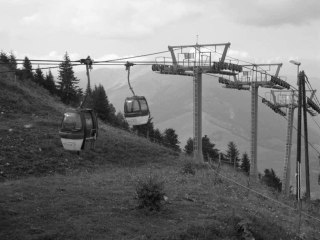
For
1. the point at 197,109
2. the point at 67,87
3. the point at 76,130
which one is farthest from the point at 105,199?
the point at 67,87

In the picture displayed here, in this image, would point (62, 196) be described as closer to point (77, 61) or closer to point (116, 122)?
point (77, 61)

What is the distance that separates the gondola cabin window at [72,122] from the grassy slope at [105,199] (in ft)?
9.98

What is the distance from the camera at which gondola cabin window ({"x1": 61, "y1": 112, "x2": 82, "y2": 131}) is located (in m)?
15.1

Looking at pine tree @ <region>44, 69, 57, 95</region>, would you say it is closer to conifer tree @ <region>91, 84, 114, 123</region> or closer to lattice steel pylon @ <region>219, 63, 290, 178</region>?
conifer tree @ <region>91, 84, 114, 123</region>

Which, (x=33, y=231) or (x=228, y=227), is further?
(x=228, y=227)

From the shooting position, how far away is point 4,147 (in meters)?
26.6

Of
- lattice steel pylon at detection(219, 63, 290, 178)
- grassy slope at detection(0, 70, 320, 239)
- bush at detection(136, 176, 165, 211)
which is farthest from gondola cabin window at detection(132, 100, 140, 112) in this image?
lattice steel pylon at detection(219, 63, 290, 178)

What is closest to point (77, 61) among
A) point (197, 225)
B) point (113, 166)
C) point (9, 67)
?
point (197, 225)

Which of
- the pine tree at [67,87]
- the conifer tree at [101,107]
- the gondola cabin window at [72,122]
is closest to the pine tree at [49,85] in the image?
the pine tree at [67,87]

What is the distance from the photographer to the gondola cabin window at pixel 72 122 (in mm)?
15125

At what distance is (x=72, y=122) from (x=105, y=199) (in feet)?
14.1

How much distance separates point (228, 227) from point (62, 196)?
6.70m

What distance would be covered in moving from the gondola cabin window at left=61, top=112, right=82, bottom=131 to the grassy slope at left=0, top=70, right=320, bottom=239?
9.98 feet

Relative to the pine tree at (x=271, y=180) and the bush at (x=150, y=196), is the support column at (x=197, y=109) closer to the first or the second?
the bush at (x=150, y=196)
